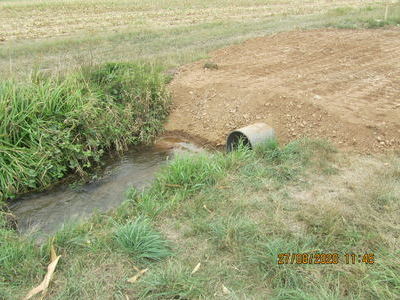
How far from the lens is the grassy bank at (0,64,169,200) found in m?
4.83

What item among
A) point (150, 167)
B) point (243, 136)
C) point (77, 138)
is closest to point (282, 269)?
point (243, 136)

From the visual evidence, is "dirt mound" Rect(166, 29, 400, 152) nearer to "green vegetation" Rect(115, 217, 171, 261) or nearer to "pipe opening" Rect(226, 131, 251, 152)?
A: "pipe opening" Rect(226, 131, 251, 152)

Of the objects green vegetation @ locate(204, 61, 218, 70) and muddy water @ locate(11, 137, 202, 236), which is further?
green vegetation @ locate(204, 61, 218, 70)

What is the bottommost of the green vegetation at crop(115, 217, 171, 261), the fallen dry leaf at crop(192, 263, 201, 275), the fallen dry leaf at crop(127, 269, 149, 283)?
the fallen dry leaf at crop(192, 263, 201, 275)

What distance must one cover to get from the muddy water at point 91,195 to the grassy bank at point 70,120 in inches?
9.1

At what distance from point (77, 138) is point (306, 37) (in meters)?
A: 7.23

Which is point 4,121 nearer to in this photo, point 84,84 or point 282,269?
point 84,84

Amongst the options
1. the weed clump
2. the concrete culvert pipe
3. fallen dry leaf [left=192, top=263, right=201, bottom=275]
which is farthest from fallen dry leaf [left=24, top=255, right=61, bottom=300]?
the weed clump

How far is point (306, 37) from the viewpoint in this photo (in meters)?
9.98

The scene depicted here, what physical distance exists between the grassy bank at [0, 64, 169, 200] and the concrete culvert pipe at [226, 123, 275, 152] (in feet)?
5.43

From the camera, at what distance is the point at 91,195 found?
190 inches

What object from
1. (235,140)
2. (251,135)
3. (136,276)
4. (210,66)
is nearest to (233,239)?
(136,276)

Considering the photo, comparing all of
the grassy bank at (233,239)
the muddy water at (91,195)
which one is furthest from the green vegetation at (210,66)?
the grassy bank at (233,239)
